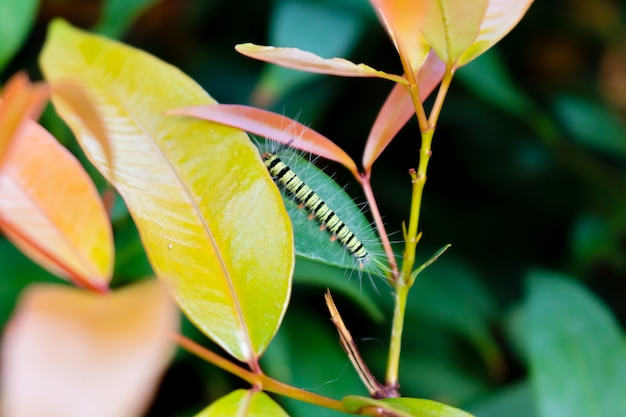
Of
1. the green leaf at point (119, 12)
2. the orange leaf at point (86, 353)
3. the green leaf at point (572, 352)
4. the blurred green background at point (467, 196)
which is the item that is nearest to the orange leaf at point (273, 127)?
the orange leaf at point (86, 353)

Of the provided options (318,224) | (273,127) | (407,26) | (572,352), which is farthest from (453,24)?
(572,352)

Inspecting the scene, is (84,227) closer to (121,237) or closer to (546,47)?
(121,237)

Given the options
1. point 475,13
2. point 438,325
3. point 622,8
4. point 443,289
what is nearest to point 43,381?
point 475,13

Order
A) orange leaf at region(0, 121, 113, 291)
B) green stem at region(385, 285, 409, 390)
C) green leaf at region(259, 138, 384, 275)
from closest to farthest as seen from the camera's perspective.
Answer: orange leaf at region(0, 121, 113, 291)
green stem at region(385, 285, 409, 390)
green leaf at region(259, 138, 384, 275)

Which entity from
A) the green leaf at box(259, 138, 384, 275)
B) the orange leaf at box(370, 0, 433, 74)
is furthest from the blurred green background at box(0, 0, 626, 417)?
the orange leaf at box(370, 0, 433, 74)

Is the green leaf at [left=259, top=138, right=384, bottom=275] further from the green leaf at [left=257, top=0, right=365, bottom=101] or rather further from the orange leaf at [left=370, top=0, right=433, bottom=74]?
the green leaf at [left=257, top=0, right=365, bottom=101]

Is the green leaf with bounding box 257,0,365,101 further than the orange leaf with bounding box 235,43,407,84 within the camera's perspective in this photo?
Yes
